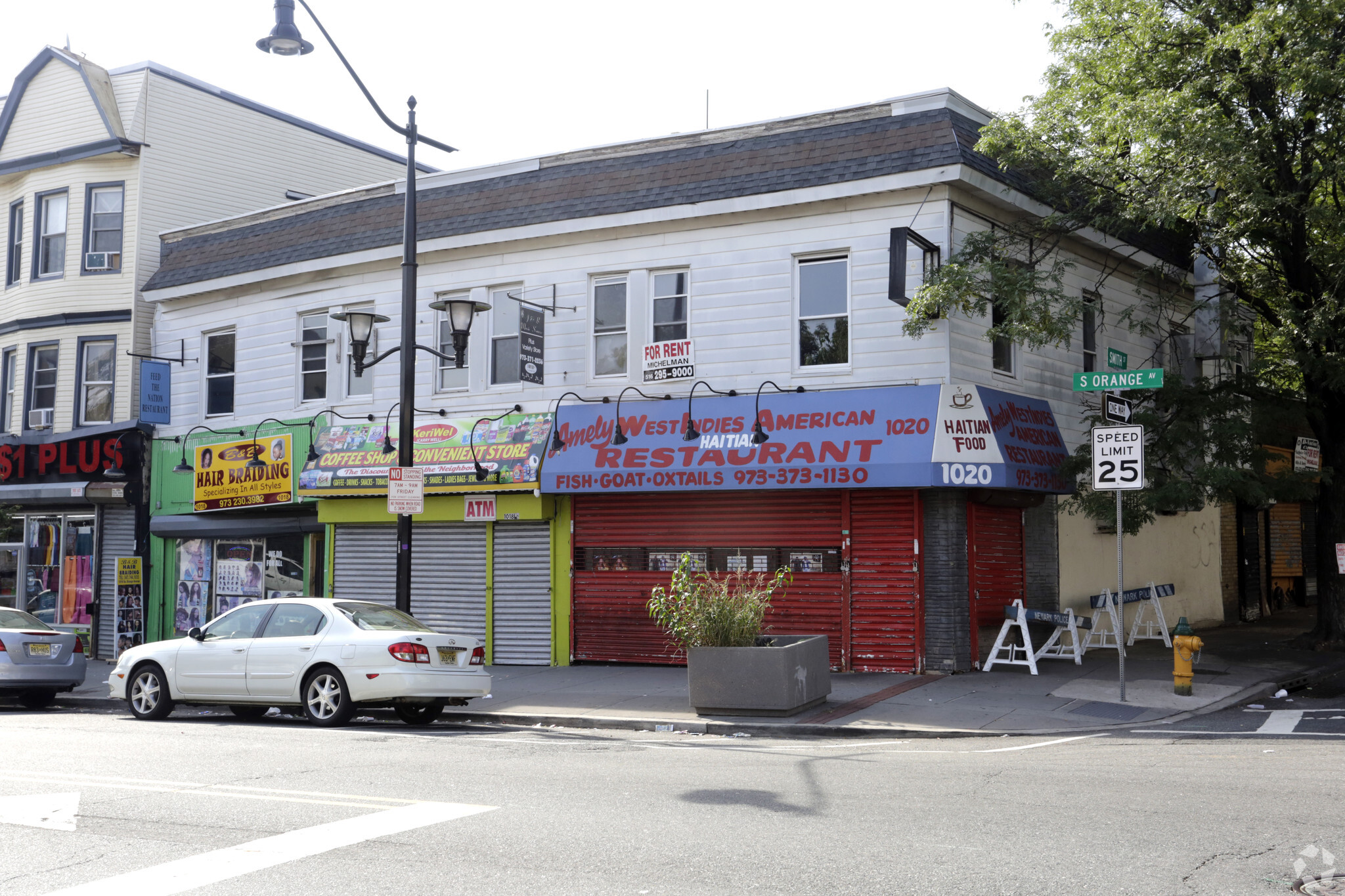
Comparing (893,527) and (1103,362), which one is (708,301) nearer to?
(893,527)

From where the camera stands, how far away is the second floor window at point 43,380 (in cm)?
2484

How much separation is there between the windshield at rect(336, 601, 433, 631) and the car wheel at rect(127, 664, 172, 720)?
8.30 feet

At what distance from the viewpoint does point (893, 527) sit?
52.6ft

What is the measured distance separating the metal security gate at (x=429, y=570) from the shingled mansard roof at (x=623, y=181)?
4.82m

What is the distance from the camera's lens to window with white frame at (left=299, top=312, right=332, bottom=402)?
69.9 ft

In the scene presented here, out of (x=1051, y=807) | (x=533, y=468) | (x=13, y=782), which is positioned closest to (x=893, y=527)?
(x=533, y=468)

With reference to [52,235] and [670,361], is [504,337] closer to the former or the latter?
[670,361]

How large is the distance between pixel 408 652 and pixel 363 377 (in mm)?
8947

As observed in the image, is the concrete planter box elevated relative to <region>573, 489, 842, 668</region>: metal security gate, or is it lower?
lower

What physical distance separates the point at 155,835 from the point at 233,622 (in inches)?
284

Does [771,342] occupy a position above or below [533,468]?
above

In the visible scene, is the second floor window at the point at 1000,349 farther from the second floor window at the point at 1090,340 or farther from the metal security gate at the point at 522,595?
the metal security gate at the point at 522,595

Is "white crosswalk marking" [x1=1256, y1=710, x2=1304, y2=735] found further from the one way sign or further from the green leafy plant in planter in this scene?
the green leafy plant in planter

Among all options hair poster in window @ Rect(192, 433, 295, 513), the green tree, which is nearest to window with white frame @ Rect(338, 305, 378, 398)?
hair poster in window @ Rect(192, 433, 295, 513)
